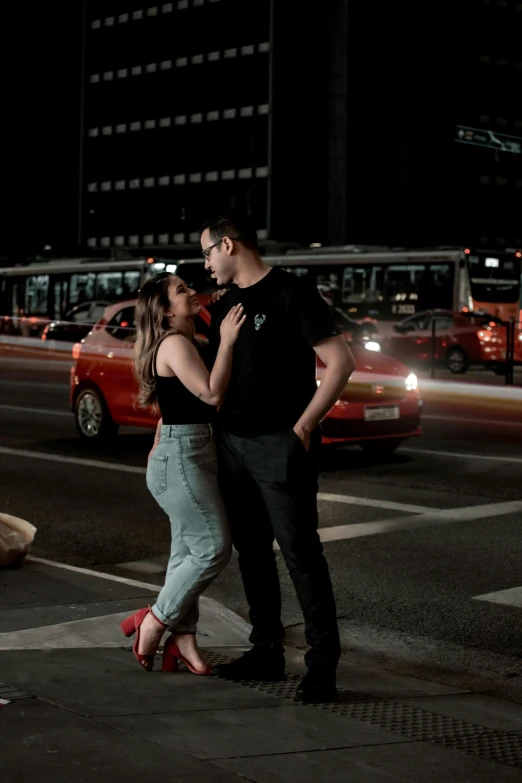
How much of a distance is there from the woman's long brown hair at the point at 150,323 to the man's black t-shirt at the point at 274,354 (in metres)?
0.34

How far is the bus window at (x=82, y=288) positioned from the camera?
43594 mm

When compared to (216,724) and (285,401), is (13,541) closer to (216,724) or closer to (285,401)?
(285,401)

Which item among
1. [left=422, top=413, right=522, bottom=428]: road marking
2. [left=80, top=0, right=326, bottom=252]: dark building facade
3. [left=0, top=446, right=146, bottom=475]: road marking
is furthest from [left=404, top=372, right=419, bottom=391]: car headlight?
[left=80, top=0, right=326, bottom=252]: dark building facade

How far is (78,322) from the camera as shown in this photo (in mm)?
34156

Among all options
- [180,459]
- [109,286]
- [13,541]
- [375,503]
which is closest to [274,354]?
[180,459]

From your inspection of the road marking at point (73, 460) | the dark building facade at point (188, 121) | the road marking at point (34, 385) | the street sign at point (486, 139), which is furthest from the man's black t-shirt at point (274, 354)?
the dark building facade at point (188, 121)

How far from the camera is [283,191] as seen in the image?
262ft

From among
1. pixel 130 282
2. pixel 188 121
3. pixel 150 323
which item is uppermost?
pixel 188 121

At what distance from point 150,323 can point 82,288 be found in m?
39.2

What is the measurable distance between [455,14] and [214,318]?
83795mm

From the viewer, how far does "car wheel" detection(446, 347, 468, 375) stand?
31094mm

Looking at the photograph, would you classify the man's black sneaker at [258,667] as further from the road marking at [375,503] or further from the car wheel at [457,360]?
the car wheel at [457,360]

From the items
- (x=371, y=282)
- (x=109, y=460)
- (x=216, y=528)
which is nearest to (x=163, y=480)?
(x=216, y=528)

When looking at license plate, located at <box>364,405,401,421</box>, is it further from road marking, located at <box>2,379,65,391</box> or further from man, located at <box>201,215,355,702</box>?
road marking, located at <box>2,379,65,391</box>
